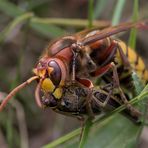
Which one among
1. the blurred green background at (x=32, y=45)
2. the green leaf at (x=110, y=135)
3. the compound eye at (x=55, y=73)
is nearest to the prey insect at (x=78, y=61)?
the compound eye at (x=55, y=73)

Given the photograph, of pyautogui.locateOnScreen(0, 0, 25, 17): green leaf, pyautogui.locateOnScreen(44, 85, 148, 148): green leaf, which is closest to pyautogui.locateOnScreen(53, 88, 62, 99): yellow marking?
pyautogui.locateOnScreen(44, 85, 148, 148): green leaf

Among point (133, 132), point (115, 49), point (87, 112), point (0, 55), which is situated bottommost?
point (133, 132)

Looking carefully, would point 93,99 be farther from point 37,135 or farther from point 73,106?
point 37,135

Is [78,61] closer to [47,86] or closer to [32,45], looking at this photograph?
[47,86]

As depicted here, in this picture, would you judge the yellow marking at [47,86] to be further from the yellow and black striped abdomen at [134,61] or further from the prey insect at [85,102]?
the yellow and black striped abdomen at [134,61]

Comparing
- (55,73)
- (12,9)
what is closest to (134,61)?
(55,73)

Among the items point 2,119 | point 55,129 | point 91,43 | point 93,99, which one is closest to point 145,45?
point 55,129
